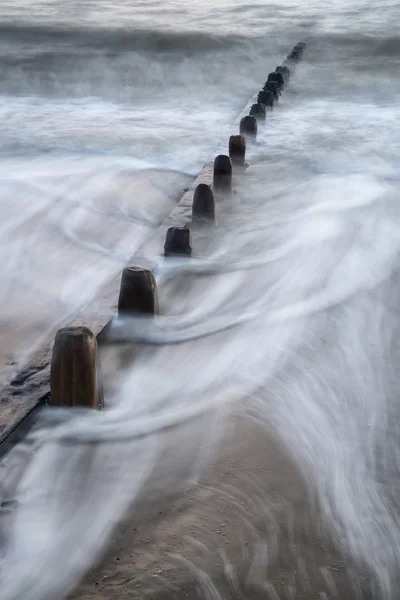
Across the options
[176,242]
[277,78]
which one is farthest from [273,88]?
[176,242]

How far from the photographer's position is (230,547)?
212 centimetres

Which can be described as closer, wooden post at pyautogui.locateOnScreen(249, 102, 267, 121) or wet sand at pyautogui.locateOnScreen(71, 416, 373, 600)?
wet sand at pyautogui.locateOnScreen(71, 416, 373, 600)

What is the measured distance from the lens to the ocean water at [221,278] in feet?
7.71

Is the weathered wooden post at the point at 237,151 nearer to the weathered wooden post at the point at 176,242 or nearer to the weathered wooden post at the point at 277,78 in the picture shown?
the weathered wooden post at the point at 176,242

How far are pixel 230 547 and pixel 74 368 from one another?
78cm

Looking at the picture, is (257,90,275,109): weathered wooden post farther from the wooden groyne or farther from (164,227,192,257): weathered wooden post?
(164,227,192,257): weathered wooden post

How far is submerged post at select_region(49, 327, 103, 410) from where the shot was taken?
2.53 metres

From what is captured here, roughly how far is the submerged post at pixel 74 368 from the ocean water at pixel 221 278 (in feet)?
0.24

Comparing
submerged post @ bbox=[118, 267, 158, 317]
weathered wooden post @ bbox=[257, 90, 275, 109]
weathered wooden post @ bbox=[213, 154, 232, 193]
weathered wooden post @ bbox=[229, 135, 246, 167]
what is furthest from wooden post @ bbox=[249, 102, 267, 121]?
submerged post @ bbox=[118, 267, 158, 317]

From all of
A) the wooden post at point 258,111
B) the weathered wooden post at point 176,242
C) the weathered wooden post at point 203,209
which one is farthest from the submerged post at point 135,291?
the wooden post at point 258,111

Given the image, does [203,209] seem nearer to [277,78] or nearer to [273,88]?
[273,88]

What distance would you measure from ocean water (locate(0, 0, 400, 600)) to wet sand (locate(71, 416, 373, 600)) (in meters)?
0.07

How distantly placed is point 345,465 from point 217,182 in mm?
3266

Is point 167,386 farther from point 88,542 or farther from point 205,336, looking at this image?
point 88,542
